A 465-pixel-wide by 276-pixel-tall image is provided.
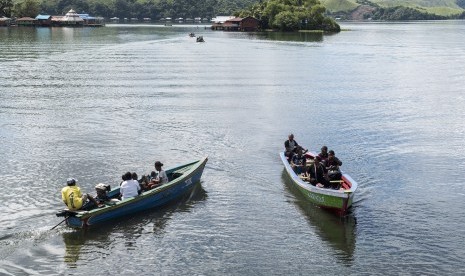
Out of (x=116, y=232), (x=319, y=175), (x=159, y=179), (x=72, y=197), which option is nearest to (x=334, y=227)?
(x=319, y=175)

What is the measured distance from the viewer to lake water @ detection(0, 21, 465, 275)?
23047 millimetres

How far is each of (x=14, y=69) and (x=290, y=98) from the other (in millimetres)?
42517

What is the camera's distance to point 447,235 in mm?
24922

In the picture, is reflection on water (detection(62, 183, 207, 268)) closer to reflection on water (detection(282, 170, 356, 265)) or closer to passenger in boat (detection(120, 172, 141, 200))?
passenger in boat (detection(120, 172, 141, 200))

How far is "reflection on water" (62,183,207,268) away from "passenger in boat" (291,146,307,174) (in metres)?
6.51

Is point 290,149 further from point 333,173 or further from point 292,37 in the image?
point 292,37

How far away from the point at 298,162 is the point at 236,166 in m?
4.40

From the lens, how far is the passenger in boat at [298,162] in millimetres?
31719

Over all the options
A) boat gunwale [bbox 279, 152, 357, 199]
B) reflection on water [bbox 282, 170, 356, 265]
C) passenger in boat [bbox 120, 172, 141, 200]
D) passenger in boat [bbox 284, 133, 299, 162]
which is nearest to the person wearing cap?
passenger in boat [bbox 120, 172, 141, 200]

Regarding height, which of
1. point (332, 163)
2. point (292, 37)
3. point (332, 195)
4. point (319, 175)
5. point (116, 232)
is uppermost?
point (292, 37)

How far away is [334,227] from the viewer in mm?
26031

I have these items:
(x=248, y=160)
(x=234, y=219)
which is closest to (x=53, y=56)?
(x=248, y=160)

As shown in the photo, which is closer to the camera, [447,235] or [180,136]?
[447,235]

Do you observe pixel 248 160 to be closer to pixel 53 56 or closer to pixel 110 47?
pixel 53 56
